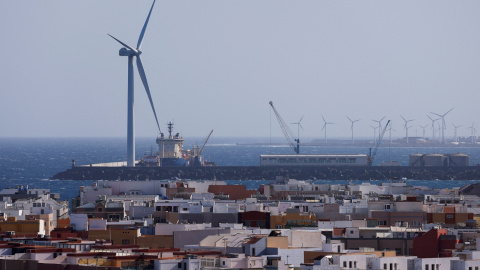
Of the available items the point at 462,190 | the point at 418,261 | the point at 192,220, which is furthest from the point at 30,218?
the point at 462,190

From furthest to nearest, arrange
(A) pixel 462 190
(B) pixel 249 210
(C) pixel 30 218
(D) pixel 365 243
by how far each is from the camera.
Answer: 1. (A) pixel 462 190
2. (B) pixel 249 210
3. (C) pixel 30 218
4. (D) pixel 365 243

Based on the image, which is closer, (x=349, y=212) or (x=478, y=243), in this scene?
(x=478, y=243)

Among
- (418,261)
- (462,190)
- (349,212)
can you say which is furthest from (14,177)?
(418,261)

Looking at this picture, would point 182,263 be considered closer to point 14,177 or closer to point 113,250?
point 113,250

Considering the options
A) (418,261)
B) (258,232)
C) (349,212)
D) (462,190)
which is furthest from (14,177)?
(418,261)

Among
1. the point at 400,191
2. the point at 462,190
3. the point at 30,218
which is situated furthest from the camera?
the point at 462,190

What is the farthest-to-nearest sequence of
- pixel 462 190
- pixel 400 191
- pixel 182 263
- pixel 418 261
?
1. pixel 462 190
2. pixel 400 191
3. pixel 418 261
4. pixel 182 263

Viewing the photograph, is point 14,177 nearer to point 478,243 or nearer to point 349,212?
point 349,212

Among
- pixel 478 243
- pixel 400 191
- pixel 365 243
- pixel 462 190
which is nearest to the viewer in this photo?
pixel 478 243
